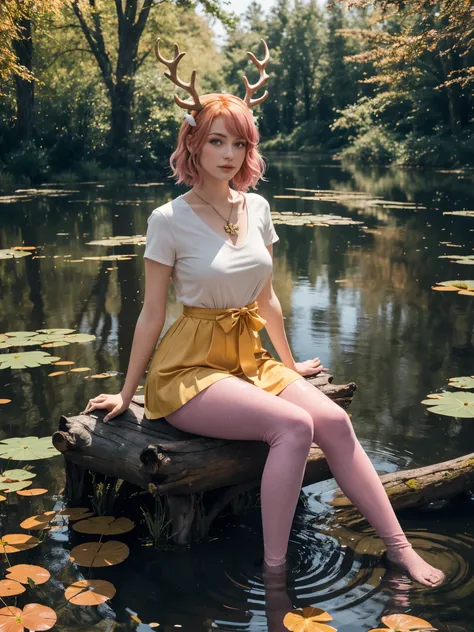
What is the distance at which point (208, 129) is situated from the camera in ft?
10.4

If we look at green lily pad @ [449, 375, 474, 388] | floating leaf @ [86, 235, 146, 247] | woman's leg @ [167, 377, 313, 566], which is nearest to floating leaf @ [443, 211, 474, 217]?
floating leaf @ [86, 235, 146, 247]

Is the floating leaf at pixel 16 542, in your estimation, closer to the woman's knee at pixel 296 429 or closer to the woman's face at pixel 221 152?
the woman's knee at pixel 296 429

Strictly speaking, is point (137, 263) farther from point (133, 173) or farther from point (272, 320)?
point (133, 173)

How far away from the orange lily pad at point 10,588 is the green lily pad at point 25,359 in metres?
2.73

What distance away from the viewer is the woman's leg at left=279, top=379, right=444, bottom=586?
2895 mm

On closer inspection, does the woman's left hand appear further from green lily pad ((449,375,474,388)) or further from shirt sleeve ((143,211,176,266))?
green lily pad ((449,375,474,388))

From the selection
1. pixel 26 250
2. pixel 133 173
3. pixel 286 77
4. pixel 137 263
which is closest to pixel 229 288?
pixel 137 263

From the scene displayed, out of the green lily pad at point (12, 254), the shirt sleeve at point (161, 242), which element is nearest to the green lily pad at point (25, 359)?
the shirt sleeve at point (161, 242)

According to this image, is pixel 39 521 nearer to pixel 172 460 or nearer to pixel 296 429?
pixel 172 460

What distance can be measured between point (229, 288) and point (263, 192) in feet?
60.1

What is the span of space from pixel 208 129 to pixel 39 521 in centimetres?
161

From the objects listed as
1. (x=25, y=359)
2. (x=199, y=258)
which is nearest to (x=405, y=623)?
(x=199, y=258)

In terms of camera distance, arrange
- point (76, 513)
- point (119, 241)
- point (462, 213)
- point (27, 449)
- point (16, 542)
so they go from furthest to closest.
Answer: point (462, 213) → point (119, 241) → point (27, 449) → point (76, 513) → point (16, 542)

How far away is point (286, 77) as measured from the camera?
70562 millimetres
